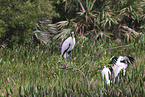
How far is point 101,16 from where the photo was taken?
23.9 feet

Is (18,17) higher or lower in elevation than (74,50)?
higher

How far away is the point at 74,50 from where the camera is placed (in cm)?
601

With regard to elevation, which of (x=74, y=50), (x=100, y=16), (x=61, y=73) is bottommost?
(x=61, y=73)

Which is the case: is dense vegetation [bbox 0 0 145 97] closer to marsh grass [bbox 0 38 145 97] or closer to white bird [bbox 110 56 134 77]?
marsh grass [bbox 0 38 145 97]

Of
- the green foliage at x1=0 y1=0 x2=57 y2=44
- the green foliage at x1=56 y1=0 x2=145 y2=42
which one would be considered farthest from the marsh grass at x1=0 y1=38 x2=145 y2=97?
the green foliage at x1=56 y1=0 x2=145 y2=42

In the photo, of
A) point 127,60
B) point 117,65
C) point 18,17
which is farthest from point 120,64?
point 18,17

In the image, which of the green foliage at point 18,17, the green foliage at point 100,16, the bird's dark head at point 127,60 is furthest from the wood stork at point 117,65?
the green foliage at point 100,16

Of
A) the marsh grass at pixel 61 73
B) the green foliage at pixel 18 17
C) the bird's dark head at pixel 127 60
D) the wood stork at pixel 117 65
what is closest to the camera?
the marsh grass at pixel 61 73

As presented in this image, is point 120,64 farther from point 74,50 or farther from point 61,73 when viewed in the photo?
point 74,50

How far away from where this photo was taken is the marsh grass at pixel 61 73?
9.81 ft

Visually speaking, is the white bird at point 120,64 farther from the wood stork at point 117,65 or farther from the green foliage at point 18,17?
the green foliage at point 18,17

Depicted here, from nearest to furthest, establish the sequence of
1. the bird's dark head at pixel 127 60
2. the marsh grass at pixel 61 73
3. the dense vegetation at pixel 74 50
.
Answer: the marsh grass at pixel 61 73, the dense vegetation at pixel 74 50, the bird's dark head at pixel 127 60

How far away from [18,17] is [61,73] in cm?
201

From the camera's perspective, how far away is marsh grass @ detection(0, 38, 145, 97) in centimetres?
299
